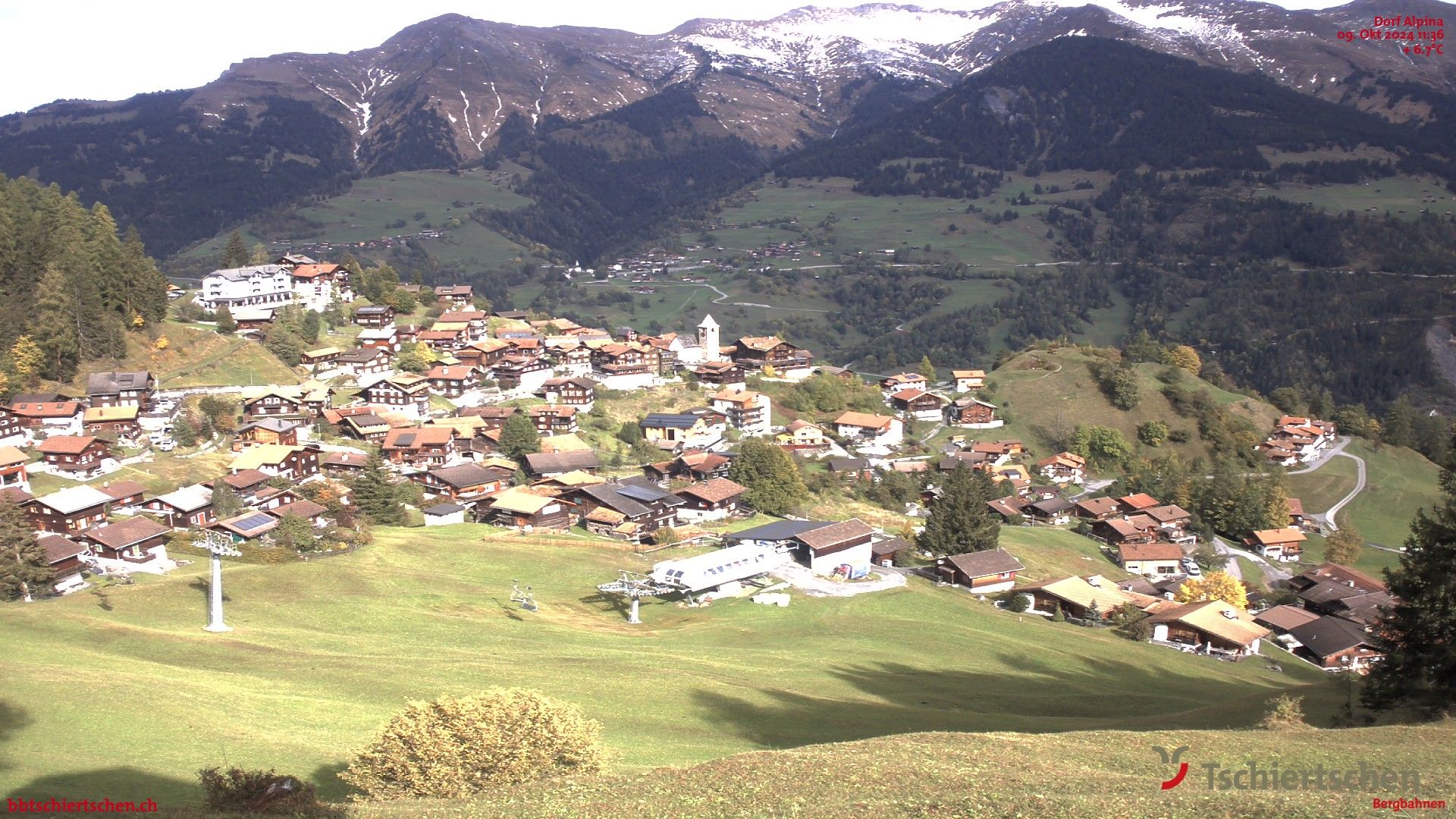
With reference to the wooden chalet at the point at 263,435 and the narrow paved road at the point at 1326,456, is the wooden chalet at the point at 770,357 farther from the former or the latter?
the wooden chalet at the point at 263,435

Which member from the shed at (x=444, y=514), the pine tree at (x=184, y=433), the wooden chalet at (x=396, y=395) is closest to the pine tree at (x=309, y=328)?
the wooden chalet at (x=396, y=395)

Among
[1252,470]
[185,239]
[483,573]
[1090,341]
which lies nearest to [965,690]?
[483,573]

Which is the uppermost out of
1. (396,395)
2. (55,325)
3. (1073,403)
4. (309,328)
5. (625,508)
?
(55,325)

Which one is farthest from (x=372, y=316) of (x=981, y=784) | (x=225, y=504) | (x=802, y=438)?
(x=981, y=784)

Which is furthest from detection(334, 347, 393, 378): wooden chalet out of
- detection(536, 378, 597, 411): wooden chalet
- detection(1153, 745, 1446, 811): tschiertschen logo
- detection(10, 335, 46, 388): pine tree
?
detection(1153, 745, 1446, 811): tschiertschen logo

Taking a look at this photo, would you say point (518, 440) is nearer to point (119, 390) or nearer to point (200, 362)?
point (200, 362)

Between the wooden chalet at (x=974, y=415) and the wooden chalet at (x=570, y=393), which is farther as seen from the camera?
the wooden chalet at (x=974, y=415)
